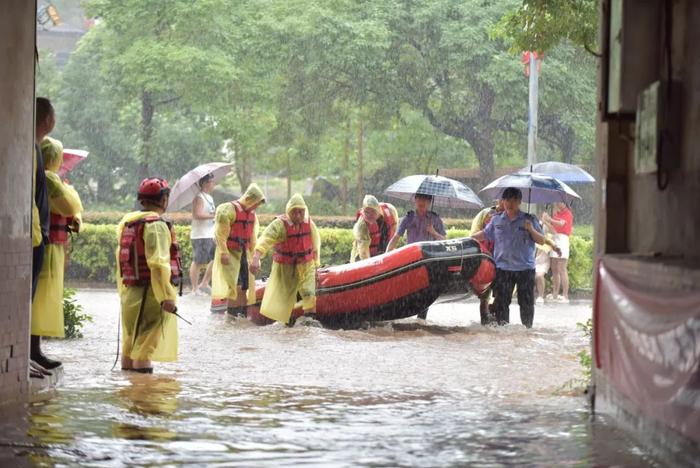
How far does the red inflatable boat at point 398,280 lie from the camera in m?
16.3

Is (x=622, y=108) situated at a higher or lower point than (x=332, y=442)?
higher

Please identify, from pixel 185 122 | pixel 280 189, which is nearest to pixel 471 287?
pixel 185 122

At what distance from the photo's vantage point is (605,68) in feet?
29.9

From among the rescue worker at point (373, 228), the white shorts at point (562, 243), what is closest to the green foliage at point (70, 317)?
the rescue worker at point (373, 228)

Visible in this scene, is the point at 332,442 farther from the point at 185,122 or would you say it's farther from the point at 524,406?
the point at 185,122

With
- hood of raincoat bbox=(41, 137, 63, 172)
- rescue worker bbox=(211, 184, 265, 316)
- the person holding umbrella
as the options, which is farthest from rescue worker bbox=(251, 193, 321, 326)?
hood of raincoat bbox=(41, 137, 63, 172)

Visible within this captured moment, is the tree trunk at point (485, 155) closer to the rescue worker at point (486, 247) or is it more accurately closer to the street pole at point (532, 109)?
the street pole at point (532, 109)

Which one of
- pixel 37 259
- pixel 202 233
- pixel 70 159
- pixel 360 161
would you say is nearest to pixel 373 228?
pixel 202 233

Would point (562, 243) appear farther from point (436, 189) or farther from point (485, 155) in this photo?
point (485, 155)

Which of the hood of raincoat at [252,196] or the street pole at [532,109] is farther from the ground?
the street pole at [532,109]

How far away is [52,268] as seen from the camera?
33.5 ft

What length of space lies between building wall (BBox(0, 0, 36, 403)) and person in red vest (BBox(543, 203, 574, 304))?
1306 centimetres

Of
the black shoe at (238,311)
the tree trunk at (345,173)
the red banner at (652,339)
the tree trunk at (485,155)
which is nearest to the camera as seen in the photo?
the red banner at (652,339)

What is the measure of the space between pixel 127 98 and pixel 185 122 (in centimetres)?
642
